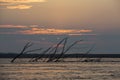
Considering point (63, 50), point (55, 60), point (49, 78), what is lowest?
point (55, 60)

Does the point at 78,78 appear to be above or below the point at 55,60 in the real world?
above

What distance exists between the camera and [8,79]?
62.4m

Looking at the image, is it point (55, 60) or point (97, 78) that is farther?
point (55, 60)

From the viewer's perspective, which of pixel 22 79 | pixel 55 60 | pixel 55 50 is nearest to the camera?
pixel 22 79

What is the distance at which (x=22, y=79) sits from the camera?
204 ft

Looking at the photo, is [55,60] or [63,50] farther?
[55,60]

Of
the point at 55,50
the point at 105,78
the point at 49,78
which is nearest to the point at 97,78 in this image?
the point at 105,78

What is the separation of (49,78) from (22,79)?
3.76 meters

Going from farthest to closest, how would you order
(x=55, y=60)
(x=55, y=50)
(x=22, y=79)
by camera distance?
(x=55, y=60), (x=55, y=50), (x=22, y=79)

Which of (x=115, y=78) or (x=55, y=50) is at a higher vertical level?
(x=115, y=78)

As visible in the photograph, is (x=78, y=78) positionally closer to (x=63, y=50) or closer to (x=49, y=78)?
(x=49, y=78)

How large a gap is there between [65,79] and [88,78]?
10.2 ft

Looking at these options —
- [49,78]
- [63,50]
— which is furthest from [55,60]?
[49,78]

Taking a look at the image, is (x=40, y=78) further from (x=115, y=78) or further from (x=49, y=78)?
(x=115, y=78)
